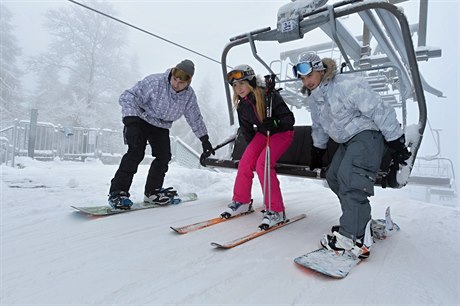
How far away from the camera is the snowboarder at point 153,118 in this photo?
2.75 m

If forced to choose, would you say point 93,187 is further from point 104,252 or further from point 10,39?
point 10,39

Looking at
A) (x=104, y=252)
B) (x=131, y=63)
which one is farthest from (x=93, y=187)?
(x=131, y=63)

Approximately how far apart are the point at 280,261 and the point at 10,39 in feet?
83.9

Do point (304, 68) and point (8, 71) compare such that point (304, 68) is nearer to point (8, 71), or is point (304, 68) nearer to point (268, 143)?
point (268, 143)

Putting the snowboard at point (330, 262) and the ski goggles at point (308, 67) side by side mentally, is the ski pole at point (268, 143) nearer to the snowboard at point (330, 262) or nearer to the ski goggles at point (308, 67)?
the ski goggles at point (308, 67)

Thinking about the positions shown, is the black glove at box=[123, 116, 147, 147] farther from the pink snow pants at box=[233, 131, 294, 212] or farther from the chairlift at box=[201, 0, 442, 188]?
the pink snow pants at box=[233, 131, 294, 212]

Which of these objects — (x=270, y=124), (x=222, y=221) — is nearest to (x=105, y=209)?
(x=222, y=221)

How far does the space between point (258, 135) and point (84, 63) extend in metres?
19.5

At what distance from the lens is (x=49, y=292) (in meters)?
1.29

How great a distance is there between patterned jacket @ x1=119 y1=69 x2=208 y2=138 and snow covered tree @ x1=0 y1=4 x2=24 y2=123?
2158cm

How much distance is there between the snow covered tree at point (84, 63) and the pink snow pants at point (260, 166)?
17.9 metres

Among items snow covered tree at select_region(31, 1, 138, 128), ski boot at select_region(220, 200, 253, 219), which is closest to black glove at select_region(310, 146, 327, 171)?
ski boot at select_region(220, 200, 253, 219)

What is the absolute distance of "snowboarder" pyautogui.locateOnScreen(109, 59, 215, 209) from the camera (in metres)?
2.75

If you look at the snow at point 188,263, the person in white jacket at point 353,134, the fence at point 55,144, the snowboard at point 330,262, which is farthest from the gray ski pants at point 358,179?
the fence at point 55,144
